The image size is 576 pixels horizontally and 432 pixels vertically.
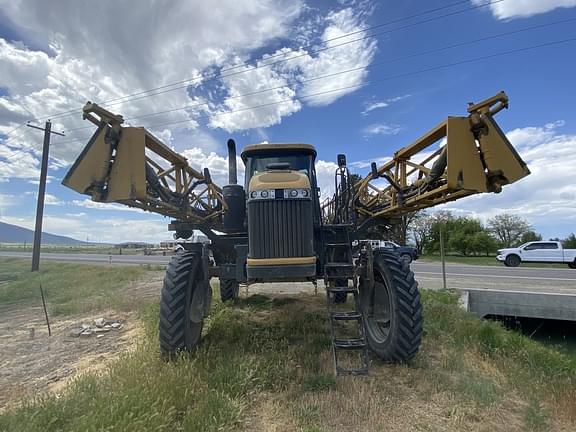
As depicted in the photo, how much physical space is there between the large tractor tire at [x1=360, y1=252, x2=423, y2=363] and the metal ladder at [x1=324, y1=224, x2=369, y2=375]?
225 millimetres

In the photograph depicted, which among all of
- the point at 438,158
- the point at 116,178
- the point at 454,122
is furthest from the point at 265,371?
the point at 454,122

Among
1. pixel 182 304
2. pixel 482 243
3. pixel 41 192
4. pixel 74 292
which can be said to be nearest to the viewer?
pixel 182 304

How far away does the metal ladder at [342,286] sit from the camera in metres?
4.07

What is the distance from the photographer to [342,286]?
4988 mm

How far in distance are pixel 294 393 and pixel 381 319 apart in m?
1.89

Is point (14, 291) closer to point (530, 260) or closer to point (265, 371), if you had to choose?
point (265, 371)

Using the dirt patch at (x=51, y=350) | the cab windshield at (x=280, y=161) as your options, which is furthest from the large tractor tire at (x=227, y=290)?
the cab windshield at (x=280, y=161)

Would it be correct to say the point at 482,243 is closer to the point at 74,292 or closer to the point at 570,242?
the point at 570,242

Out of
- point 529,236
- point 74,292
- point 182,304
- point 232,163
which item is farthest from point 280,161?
point 529,236

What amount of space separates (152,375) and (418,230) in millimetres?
35723

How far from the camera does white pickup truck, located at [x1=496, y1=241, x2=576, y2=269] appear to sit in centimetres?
2106

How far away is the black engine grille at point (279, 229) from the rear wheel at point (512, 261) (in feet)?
72.1

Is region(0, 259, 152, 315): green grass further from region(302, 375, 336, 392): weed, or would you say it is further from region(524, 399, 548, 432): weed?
region(524, 399, 548, 432): weed

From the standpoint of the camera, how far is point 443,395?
3750 mm
